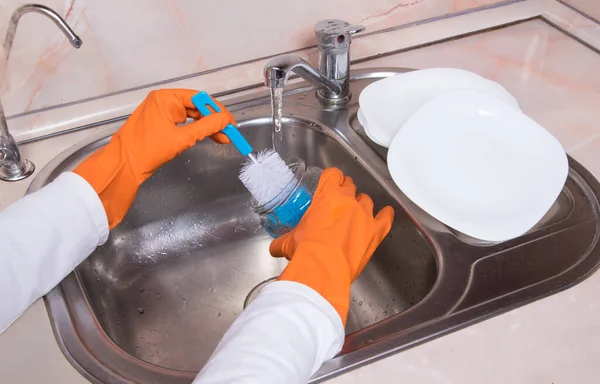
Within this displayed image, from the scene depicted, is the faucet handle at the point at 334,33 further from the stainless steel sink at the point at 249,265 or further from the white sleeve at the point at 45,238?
the white sleeve at the point at 45,238

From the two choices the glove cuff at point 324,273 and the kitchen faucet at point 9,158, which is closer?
the glove cuff at point 324,273

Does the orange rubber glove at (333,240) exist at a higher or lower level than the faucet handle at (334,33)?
lower

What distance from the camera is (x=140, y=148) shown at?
2.72ft

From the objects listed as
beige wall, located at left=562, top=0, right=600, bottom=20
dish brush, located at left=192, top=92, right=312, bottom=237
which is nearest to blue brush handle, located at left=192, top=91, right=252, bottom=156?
dish brush, located at left=192, top=92, right=312, bottom=237

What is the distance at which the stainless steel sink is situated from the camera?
676mm

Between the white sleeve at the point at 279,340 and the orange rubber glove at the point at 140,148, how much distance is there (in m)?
0.30

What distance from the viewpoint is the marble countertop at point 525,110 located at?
0.63 m

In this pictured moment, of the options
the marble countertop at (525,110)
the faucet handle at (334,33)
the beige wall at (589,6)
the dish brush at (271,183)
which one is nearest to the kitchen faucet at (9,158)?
the marble countertop at (525,110)

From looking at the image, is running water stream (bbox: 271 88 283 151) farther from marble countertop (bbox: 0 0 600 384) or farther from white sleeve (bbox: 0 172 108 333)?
white sleeve (bbox: 0 172 108 333)

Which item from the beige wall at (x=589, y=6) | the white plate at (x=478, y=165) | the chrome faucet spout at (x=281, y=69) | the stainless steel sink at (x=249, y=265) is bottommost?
the stainless steel sink at (x=249, y=265)

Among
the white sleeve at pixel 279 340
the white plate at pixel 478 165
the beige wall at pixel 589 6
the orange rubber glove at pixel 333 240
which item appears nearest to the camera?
the white sleeve at pixel 279 340

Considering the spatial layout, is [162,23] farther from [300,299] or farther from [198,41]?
[300,299]

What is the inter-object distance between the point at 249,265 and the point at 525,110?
1.93 ft

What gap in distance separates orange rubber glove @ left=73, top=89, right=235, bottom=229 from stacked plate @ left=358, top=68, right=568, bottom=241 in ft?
0.95
